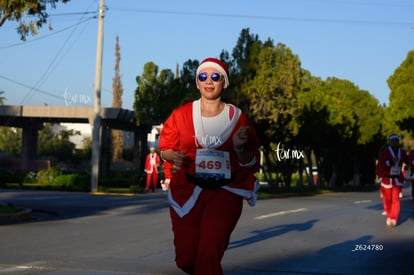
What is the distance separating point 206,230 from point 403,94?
35581mm

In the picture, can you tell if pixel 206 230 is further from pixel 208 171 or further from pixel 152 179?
pixel 152 179

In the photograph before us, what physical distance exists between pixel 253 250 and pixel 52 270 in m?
3.37

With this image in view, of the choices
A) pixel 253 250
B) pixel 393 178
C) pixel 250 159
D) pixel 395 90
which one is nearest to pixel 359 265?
pixel 253 250

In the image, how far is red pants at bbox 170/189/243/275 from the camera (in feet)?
18.1

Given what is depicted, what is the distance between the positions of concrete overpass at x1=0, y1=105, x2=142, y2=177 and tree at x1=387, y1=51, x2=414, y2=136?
1360 centimetres

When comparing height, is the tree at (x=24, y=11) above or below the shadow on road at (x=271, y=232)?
above

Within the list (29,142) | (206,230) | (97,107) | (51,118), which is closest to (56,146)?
(29,142)

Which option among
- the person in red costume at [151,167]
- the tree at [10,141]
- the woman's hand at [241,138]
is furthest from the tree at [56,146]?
the woman's hand at [241,138]

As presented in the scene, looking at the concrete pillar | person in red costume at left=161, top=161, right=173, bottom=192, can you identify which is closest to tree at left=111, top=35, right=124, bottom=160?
the concrete pillar

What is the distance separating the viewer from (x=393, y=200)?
1532cm

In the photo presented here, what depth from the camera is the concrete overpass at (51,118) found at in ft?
133

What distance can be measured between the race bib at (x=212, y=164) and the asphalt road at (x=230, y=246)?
3.14m

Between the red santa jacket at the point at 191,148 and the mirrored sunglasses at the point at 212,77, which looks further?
the mirrored sunglasses at the point at 212,77

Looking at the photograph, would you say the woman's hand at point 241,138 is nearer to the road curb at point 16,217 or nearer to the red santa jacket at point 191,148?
the red santa jacket at point 191,148
